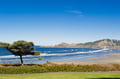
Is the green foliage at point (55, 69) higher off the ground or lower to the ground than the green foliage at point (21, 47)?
lower

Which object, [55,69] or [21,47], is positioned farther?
[21,47]

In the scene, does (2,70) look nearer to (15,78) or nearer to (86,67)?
(15,78)

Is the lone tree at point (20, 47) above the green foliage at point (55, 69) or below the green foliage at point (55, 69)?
above

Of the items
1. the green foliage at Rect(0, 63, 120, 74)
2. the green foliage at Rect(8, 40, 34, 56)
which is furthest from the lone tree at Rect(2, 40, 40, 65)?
the green foliage at Rect(0, 63, 120, 74)

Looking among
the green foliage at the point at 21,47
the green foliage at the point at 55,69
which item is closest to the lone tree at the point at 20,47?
the green foliage at the point at 21,47

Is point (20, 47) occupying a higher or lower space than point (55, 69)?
higher

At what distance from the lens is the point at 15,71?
2377 cm

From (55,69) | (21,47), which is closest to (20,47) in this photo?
(21,47)

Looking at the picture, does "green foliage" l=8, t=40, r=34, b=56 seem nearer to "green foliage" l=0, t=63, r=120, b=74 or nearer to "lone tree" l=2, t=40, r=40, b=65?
"lone tree" l=2, t=40, r=40, b=65

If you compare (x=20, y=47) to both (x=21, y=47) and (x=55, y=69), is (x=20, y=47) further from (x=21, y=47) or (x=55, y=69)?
(x=55, y=69)

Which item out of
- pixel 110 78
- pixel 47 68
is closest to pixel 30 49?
pixel 47 68

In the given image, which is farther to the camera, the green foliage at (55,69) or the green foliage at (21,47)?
the green foliage at (21,47)

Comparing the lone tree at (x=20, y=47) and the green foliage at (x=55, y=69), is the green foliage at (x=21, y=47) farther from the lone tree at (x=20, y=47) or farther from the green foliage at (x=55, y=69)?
the green foliage at (x=55, y=69)

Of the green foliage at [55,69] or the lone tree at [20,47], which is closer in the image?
the green foliage at [55,69]
